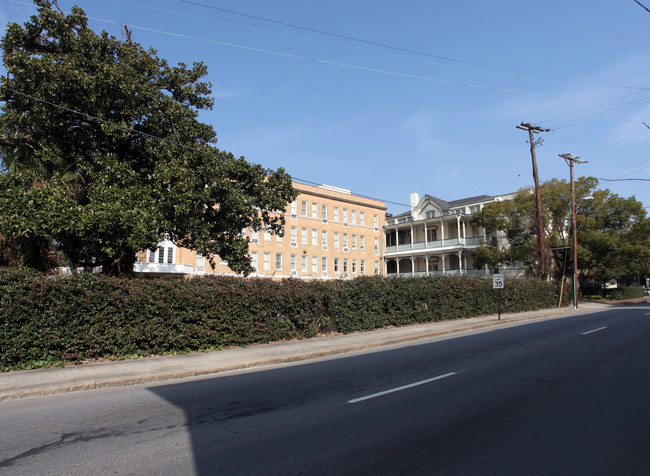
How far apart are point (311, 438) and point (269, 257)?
45339mm

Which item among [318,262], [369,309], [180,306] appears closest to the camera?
[180,306]

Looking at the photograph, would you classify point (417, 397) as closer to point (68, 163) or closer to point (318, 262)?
point (68, 163)

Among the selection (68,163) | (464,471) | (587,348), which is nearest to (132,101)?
(68,163)

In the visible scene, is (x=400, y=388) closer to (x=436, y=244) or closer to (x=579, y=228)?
(x=579, y=228)

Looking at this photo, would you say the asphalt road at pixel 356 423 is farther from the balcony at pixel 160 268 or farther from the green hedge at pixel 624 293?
the green hedge at pixel 624 293

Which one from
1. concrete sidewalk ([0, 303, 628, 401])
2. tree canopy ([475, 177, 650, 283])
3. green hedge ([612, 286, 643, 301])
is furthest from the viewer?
green hedge ([612, 286, 643, 301])

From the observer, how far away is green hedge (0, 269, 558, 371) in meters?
9.90

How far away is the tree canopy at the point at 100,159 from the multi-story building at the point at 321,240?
97.1 ft

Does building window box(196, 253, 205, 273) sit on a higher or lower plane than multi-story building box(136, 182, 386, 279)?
lower

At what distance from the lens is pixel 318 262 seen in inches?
2162

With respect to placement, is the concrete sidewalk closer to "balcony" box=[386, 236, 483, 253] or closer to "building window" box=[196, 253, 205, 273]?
"building window" box=[196, 253, 205, 273]

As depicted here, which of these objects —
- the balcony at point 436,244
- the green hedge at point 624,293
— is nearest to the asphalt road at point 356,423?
the balcony at point 436,244

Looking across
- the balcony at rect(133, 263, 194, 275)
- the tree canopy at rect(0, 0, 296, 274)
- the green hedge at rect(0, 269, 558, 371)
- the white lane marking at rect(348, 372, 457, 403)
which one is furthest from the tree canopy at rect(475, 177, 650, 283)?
the white lane marking at rect(348, 372, 457, 403)

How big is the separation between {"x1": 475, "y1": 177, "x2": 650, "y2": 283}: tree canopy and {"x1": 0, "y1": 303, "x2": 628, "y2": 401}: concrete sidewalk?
28.6m
